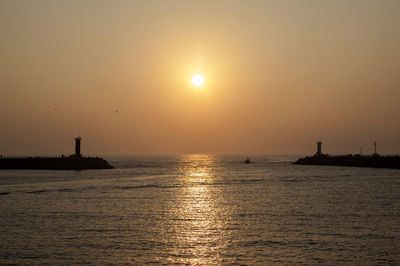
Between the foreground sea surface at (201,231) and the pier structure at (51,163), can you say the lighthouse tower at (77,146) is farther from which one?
the foreground sea surface at (201,231)

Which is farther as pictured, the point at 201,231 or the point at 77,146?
the point at 77,146

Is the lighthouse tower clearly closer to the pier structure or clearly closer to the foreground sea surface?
the pier structure

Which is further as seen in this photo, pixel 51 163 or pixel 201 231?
pixel 51 163

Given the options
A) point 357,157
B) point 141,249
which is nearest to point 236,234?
point 141,249

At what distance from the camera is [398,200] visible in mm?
54375

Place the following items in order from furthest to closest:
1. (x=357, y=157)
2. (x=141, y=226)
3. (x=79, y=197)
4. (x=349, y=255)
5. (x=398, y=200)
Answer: (x=357, y=157), (x=79, y=197), (x=398, y=200), (x=141, y=226), (x=349, y=255)

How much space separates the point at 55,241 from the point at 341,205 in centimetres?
3144

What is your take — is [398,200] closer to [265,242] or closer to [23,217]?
[265,242]

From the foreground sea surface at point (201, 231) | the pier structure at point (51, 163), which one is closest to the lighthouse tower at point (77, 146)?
the pier structure at point (51, 163)

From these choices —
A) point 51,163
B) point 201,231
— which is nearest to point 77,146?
point 51,163

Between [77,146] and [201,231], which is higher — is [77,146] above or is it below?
above

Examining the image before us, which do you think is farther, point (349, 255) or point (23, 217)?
point (23, 217)

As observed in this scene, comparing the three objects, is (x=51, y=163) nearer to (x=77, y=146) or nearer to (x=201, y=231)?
(x=77, y=146)

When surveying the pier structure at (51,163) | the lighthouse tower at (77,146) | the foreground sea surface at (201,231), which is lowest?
the foreground sea surface at (201,231)
